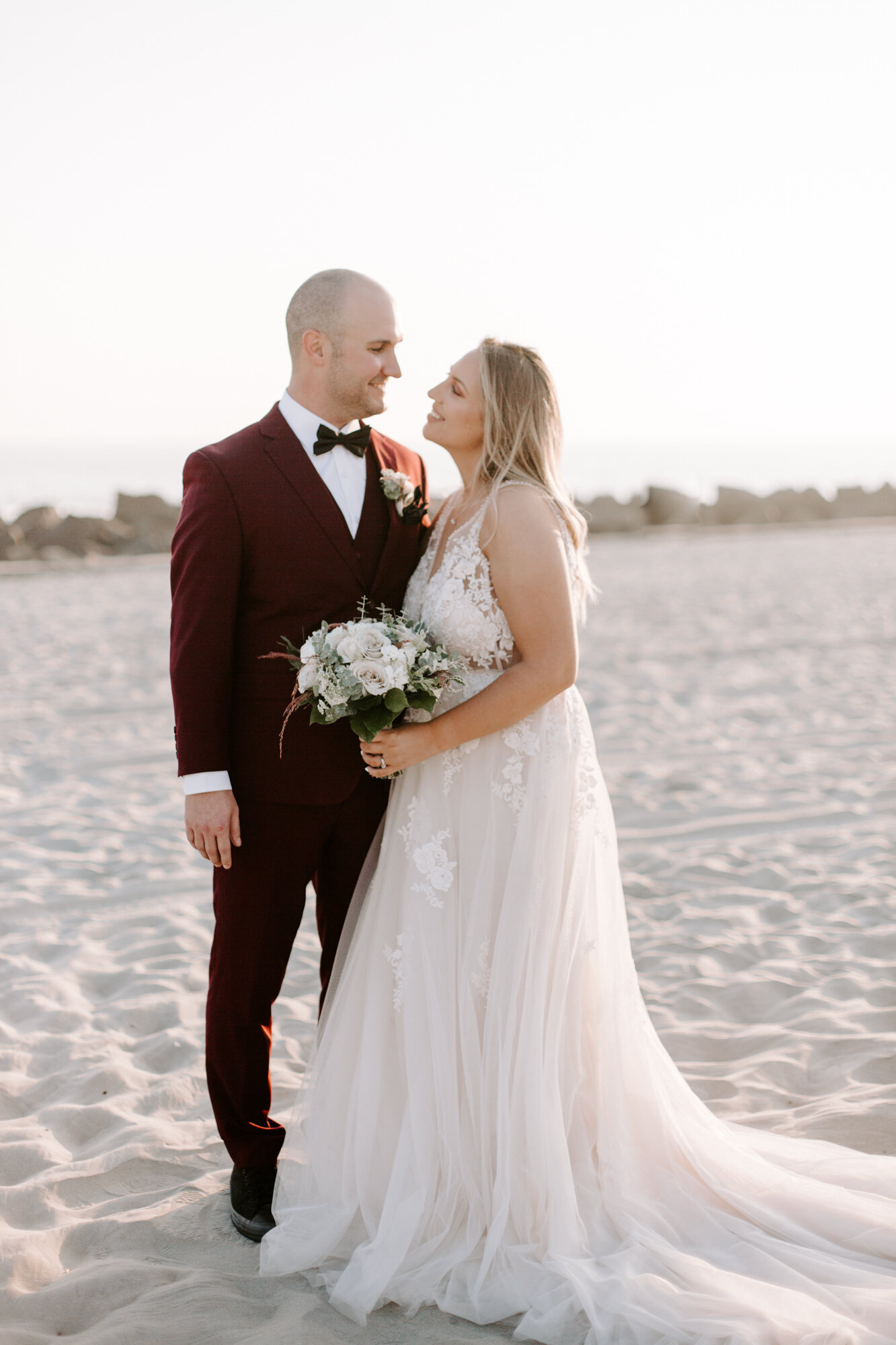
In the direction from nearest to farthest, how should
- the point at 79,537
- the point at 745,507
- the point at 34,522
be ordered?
1. the point at 79,537
2. the point at 34,522
3. the point at 745,507

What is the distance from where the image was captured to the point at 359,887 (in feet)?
10.2

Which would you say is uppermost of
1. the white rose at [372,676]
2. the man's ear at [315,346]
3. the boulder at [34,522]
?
the boulder at [34,522]

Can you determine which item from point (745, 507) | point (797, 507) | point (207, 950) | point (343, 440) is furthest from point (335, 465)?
point (797, 507)

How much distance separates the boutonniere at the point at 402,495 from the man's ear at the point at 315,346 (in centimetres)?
33

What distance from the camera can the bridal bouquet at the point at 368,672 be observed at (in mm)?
2578

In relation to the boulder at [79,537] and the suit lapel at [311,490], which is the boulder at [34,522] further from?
the suit lapel at [311,490]

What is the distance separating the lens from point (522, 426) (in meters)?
3.00

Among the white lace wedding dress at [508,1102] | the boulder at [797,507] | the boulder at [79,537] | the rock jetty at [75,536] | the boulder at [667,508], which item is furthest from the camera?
the boulder at [797,507]

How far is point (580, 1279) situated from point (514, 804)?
107 centimetres

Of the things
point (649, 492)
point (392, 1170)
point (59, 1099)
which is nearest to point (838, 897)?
point (392, 1170)

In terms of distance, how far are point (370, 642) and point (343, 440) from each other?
2.30 feet

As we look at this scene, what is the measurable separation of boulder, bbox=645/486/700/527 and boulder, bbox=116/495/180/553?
11202 millimetres

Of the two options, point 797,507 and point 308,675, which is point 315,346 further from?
point 797,507

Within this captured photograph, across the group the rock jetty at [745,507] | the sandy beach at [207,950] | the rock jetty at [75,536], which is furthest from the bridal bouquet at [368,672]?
the rock jetty at [745,507]
